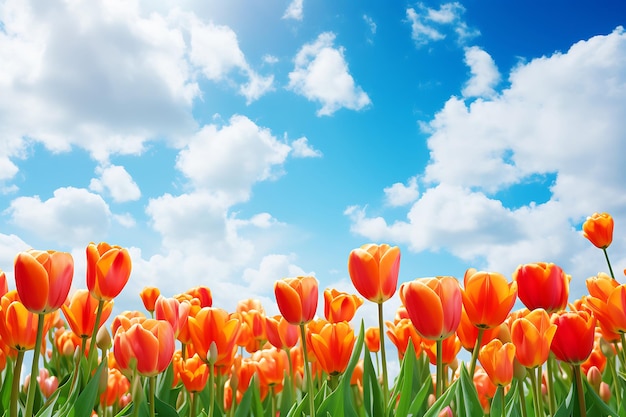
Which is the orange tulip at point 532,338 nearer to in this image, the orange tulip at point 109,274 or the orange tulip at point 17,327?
the orange tulip at point 109,274

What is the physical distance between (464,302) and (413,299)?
14.2 inches

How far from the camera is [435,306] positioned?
269cm

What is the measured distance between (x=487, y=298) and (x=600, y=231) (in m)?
4.62

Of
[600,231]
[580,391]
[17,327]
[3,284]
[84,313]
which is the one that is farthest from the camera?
[600,231]

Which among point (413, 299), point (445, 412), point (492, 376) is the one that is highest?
point (413, 299)

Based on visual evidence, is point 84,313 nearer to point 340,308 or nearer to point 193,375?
point 193,375

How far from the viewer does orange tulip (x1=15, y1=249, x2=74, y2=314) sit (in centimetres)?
258

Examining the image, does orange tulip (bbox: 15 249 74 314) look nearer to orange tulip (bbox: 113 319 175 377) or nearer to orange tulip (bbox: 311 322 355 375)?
orange tulip (bbox: 113 319 175 377)

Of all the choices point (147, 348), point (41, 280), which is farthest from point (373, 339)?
point (41, 280)

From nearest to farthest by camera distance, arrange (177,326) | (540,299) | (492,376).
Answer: (492,376)
(177,326)
(540,299)

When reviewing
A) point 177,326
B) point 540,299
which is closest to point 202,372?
point 177,326

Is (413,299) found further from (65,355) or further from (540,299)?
(65,355)

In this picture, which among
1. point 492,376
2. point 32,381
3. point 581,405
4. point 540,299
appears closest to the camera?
point 32,381

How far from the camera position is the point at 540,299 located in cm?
342
